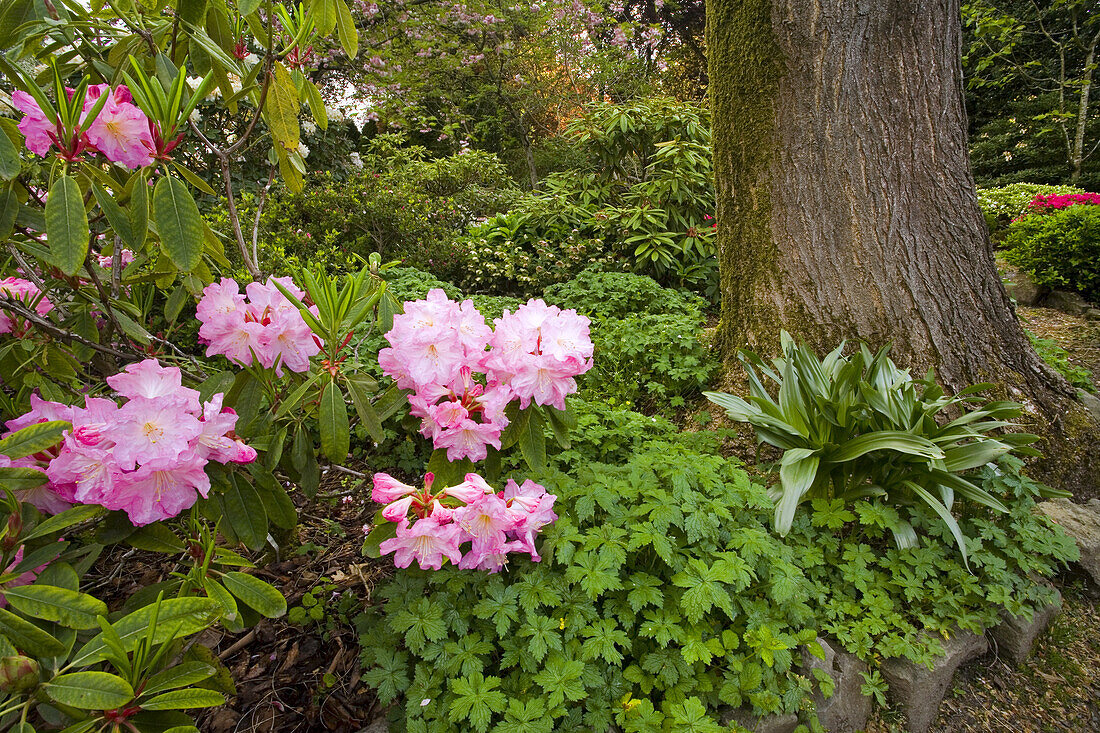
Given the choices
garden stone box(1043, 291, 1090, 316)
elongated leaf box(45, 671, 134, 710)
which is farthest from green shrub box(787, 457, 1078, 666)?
garden stone box(1043, 291, 1090, 316)

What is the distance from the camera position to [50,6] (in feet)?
4.17

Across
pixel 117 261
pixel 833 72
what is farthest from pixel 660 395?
pixel 117 261

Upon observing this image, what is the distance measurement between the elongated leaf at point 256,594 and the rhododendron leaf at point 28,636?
0.27 m

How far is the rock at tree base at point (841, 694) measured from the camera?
5.19 ft

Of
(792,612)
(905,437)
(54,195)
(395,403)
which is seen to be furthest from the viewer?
(905,437)

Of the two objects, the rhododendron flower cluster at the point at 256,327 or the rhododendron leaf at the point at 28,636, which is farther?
the rhododendron flower cluster at the point at 256,327

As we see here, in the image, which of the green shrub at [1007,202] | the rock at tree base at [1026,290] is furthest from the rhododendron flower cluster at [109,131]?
the green shrub at [1007,202]

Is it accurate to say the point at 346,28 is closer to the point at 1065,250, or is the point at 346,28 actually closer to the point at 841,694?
the point at 841,694

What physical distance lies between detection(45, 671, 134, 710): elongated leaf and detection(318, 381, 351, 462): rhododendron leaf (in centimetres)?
50

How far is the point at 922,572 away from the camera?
1.85 meters

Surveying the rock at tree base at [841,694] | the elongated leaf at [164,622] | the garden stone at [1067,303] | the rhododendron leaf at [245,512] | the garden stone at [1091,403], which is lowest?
the garden stone at [1067,303]

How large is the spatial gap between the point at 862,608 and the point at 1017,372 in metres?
1.48

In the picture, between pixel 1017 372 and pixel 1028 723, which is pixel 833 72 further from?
pixel 1028 723

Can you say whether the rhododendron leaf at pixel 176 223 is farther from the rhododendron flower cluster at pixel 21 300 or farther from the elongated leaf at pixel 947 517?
the elongated leaf at pixel 947 517
